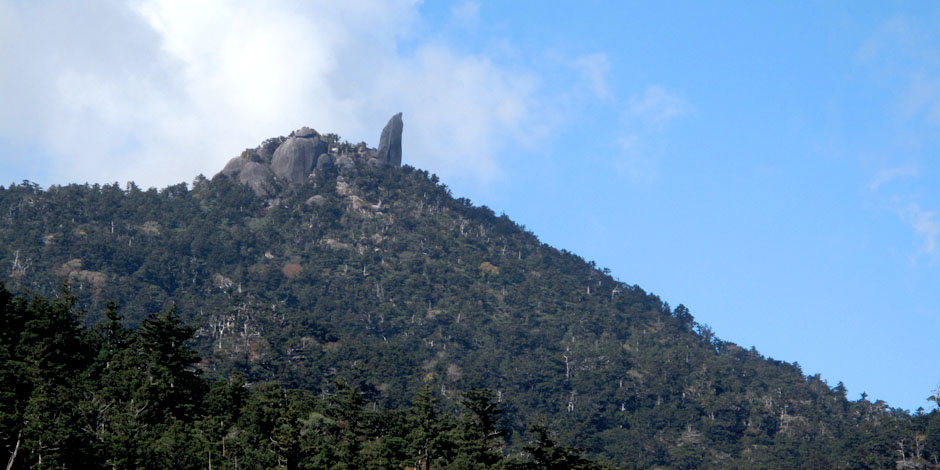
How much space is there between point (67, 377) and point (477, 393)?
31.0m

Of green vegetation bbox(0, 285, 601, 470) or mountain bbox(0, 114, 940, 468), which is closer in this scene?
green vegetation bbox(0, 285, 601, 470)

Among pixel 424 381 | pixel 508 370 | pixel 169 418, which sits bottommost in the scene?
pixel 169 418

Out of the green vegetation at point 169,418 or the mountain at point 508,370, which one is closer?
the green vegetation at point 169,418

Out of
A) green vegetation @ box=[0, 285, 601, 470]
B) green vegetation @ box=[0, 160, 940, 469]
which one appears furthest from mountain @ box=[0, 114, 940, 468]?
green vegetation @ box=[0, 285, 601, 470]

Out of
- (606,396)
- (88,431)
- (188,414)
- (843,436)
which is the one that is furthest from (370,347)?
(88,431)

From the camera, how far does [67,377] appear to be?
76625 millimetres

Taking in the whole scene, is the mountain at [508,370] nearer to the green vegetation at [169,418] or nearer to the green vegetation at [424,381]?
the green vegetation at [424,381]

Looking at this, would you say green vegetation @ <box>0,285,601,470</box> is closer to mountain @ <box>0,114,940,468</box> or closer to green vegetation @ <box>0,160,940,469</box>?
green vegetation @ <box>0,160,940,469</box>

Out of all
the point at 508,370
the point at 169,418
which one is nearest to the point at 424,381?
the point at 508,370

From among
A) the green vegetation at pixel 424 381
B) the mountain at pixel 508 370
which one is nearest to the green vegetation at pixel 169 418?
the green vegetation at pixel 424 381

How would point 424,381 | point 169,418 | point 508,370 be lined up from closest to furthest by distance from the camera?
1. point 169,418
2. point 424,381
3. point 508,370

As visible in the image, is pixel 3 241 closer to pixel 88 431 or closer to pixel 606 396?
pixel 606 396

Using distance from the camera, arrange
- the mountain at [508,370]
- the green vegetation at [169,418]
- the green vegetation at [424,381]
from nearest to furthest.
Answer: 1. the green vegetation at [169,418]
2. the green vegetation at [424,381]
3. the mountain at [508,370]

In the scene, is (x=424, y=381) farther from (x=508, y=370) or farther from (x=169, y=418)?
(x=169, y=418)
